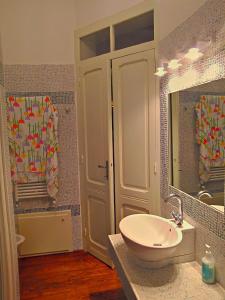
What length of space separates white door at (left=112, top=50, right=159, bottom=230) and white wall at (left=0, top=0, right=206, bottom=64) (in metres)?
0.76

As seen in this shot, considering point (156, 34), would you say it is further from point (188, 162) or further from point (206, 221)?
point (206, 221)

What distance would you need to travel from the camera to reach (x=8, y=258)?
188cm

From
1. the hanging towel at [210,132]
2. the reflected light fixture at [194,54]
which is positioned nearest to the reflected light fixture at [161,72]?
the reflected light fixture at [194,54]

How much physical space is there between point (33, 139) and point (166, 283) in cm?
207

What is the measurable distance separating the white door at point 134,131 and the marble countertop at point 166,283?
837mm

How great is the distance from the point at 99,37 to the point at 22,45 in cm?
87

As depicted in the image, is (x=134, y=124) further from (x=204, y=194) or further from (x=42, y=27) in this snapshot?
(x=42, y=27)

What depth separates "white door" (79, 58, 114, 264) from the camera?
2564 mm

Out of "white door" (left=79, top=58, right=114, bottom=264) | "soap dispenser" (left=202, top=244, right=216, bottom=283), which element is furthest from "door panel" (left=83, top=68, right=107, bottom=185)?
"soap dispenser" (left=202, top=244, right=216, bottom=283)

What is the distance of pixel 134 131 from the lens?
2379 mm

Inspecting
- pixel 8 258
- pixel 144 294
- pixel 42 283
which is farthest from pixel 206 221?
pixel 42 283

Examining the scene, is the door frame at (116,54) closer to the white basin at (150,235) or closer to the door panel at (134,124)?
the door panel at (134,124)

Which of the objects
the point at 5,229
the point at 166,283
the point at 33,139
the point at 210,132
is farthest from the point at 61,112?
the point at 166,283

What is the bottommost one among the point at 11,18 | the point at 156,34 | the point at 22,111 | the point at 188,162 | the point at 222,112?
the point at 188,162
